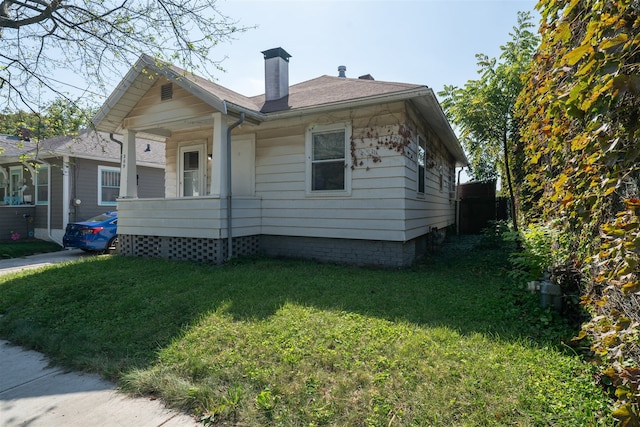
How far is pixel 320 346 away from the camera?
10.3 ft

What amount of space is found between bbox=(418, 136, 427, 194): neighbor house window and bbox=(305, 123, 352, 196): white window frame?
202 cm

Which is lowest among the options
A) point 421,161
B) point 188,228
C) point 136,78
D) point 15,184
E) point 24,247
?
point 24,247

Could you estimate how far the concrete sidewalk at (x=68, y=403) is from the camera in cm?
241

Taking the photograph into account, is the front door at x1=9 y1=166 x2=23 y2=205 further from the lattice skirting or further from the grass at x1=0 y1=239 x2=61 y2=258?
the lattice skirting

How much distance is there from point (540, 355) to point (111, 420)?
11.2ft

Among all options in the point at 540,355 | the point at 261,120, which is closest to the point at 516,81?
the point at 261,120

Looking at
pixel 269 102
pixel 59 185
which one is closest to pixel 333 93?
pixel 269 102

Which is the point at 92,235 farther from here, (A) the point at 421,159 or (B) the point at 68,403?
(A) the point at 421,159

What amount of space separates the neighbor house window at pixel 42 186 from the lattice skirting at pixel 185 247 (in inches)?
281

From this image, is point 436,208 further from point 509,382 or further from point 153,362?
→ point 153,362

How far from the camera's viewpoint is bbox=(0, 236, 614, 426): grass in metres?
2.31

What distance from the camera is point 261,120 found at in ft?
25.3

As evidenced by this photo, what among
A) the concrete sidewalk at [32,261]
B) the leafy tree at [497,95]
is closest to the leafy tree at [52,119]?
the concrete sidewalk at [32,261]

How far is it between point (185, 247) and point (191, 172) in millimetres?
2985
